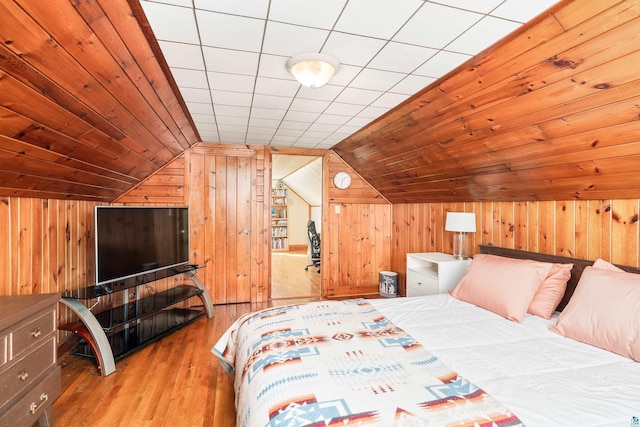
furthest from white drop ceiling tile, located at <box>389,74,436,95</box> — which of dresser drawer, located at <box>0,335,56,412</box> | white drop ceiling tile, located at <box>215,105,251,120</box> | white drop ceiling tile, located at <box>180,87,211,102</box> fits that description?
dresser drawer, located at <box>0,335,56,412</box>

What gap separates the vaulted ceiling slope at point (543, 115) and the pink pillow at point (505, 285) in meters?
0.68

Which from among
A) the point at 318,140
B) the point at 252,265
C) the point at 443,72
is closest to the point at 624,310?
the point at 443,72

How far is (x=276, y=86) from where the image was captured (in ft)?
7.66

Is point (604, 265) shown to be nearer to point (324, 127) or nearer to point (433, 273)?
point (433, 273)

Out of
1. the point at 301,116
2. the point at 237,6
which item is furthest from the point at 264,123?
the point at 237,6

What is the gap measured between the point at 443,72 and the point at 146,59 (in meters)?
1.77

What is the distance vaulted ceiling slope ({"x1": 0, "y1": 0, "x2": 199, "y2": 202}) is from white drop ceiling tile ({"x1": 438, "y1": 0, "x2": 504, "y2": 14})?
55.0 inches

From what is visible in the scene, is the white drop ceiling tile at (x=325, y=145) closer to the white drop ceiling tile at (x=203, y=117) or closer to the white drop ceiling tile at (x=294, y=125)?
the white drop ceiling tile at (x=294, y=125)

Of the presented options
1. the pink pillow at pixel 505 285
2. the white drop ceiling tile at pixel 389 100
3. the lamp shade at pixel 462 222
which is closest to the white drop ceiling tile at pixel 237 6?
the white drop ceiling tile at pixel 389 100

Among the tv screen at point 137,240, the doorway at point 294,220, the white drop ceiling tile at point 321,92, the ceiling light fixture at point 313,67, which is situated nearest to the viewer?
the ceiling light fixture at point 313,67

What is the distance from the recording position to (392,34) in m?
1.66

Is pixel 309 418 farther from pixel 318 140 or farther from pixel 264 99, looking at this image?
pixel 318 140

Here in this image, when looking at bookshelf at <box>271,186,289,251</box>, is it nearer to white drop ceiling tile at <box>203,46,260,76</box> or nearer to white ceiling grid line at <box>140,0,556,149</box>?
white ceiling grid line at <box>140,0,556,149</box>

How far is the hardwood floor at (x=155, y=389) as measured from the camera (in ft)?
6.37
